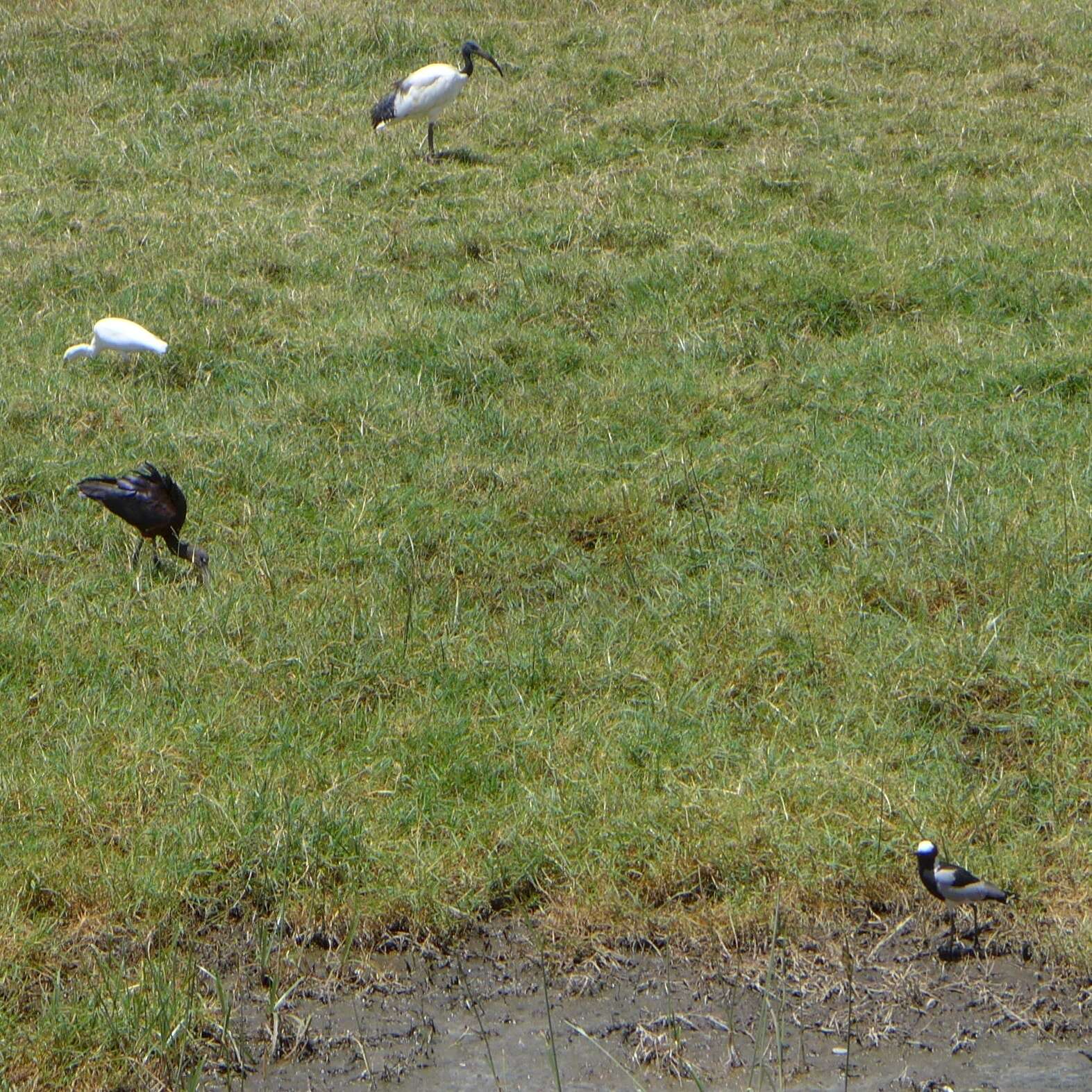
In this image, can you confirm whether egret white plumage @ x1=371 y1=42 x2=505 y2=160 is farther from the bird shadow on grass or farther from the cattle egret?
the cattle egret

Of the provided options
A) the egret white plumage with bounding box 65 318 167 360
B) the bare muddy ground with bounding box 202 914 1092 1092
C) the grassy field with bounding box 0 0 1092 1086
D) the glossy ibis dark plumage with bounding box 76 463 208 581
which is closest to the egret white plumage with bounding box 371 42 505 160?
the grassy field with bounding box 0 0 1092 1086

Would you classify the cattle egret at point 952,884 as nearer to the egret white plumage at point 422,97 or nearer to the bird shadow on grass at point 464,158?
the bird shadow on grass at point 464,158

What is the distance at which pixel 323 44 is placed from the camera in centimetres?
1267

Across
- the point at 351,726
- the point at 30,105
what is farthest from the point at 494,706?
the point at 30,105

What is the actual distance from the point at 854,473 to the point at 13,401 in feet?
13.4

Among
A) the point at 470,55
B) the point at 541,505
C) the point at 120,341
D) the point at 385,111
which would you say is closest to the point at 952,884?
the point at 541,505

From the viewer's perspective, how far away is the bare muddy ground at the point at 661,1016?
3.64 meters

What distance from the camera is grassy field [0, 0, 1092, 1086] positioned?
429 centimetres

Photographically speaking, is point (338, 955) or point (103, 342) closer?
point (338, 955)

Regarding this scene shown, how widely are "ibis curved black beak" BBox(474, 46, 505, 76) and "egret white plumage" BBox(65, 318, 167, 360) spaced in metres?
5.28

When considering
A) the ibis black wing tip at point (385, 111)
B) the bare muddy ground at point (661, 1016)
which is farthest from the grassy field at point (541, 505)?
the ibis black wing tip at point (385, 111)

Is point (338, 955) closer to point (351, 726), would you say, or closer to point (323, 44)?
point (351, 726)

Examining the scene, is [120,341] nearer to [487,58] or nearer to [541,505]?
[541,505]

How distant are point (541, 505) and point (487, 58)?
667 centimetres
